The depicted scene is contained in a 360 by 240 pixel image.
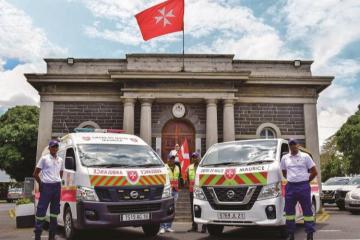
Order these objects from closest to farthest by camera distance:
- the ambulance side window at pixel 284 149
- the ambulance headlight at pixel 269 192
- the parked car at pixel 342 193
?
the ambulance headlight at pixel 269 192
the ambulance side window at pixel 284 149
the parked car at pixel 342 193

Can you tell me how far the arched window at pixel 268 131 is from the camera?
19.3 metres

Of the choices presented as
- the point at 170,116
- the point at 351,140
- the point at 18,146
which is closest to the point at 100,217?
the point at 170,116

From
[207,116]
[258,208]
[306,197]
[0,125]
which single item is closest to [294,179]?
[306,197]

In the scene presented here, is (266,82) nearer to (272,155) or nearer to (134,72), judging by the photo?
(134,72)

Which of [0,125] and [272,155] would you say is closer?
[272,155]

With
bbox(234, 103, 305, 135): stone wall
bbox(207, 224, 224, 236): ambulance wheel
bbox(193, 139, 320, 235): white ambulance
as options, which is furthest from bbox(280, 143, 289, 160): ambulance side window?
bbox(234, 103, 305, 135): stone wall

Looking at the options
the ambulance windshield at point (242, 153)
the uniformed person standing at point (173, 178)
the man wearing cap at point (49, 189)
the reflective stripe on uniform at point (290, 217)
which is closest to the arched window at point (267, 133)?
the uniformed person standing at point (173, 178)

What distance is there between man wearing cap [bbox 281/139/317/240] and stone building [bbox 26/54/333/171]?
11.2 metres

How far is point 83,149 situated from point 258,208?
382cm

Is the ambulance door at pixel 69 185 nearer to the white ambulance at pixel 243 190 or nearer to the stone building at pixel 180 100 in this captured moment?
the white ambulance at pixel 243 190

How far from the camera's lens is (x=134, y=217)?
7285mm

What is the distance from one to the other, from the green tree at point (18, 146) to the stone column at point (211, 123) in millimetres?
23002

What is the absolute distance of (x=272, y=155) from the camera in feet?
26.6

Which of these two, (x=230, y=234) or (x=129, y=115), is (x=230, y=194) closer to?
(x=230, y=234)
